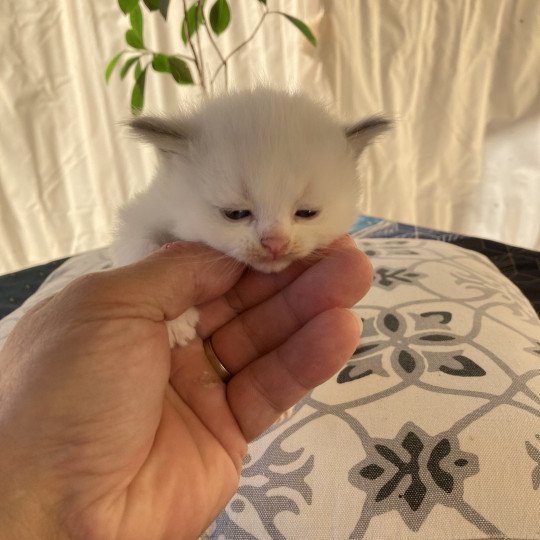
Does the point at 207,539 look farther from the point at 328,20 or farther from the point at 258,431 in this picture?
the point at 328,20

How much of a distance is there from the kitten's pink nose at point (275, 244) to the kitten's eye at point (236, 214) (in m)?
0.08

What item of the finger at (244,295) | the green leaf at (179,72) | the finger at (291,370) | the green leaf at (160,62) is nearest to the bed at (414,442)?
the finger at (291,370)

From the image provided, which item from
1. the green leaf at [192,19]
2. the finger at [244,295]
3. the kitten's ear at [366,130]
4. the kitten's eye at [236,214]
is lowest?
the finger at [244,295]

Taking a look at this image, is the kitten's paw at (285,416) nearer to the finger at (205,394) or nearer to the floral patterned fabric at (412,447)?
the floral patterned fabric at (412,447)

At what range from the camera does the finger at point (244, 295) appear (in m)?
1.24

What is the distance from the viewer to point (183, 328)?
118 centimetres

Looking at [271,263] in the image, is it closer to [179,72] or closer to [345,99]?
[179,72]

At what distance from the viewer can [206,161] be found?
3.58 feet

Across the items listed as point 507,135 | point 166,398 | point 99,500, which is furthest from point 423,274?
point 507,135

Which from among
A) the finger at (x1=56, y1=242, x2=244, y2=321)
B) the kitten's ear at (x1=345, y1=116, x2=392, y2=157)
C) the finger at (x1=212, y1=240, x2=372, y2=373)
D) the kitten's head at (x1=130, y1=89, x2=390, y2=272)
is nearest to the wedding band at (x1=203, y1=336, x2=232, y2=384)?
the finger at (x1=212, y1=240, x2=372, y2=373)

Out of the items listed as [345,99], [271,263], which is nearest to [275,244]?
[271,263]

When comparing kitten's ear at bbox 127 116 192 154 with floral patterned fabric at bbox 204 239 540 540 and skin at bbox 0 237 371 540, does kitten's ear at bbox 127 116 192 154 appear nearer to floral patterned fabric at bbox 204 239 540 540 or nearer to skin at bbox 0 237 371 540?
skin at bbox 0 237 371 540

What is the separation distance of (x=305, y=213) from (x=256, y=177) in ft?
0.50

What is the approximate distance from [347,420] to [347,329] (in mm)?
263
